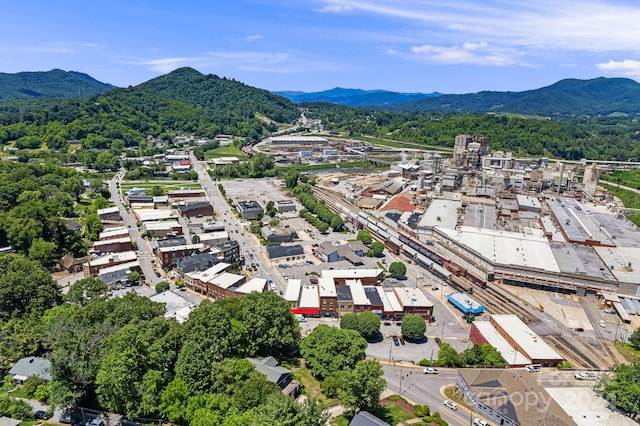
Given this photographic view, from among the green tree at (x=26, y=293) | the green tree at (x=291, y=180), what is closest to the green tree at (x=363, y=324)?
the green tree at (x=26, y=293)

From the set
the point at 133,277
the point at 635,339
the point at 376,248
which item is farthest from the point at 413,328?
the point at 133,277

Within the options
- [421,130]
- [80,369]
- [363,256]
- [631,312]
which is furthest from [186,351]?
→ [421,130]

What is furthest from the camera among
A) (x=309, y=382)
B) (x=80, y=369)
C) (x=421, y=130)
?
(x=421, y=130)

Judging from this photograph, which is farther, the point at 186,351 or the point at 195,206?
the point at 195,206

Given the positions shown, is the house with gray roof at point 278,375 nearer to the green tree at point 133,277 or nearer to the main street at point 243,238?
the main street at point 243,238

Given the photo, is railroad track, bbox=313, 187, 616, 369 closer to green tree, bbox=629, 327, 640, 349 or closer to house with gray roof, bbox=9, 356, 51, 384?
green tree, bbox=629, 327, 640, 349

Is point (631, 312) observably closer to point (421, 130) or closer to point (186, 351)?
point (186, 351)

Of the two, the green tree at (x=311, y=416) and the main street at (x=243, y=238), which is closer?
the green tree at (x=311, y=416)
